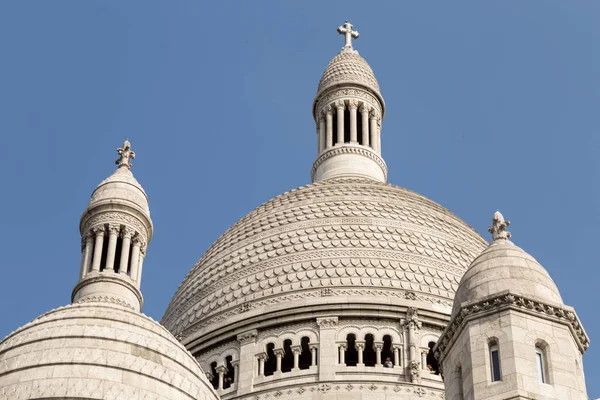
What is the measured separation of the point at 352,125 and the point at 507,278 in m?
23.4

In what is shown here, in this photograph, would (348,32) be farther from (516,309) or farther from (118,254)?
(516,309)

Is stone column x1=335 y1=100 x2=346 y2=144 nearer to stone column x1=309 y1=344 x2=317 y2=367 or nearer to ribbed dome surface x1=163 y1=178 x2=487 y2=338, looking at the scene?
ribbed dome surface x1=163 y1=178 x2=487 y2=338

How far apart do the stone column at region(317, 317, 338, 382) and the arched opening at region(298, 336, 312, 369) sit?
39 centimetres

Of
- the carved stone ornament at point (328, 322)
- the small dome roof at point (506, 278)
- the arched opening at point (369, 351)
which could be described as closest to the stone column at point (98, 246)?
the carved stone ornament at point (328, 322)

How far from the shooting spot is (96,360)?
2748 centimetres

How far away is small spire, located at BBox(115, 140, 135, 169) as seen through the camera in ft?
127

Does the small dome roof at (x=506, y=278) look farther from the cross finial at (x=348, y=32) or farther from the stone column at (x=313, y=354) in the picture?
the cross finial at (x=348, y=32)

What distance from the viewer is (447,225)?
44.6 meters

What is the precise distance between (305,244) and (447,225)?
160 inches

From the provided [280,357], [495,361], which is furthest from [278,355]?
[495,361]

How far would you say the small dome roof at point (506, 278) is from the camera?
2720cm

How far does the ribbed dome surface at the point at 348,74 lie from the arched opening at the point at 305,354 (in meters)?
13.1

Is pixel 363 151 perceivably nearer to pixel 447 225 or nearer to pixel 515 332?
pixel 447 225

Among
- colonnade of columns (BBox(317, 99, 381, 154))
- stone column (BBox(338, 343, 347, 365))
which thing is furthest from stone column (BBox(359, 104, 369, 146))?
stone column (BBox(338, 343, 347, 365))
